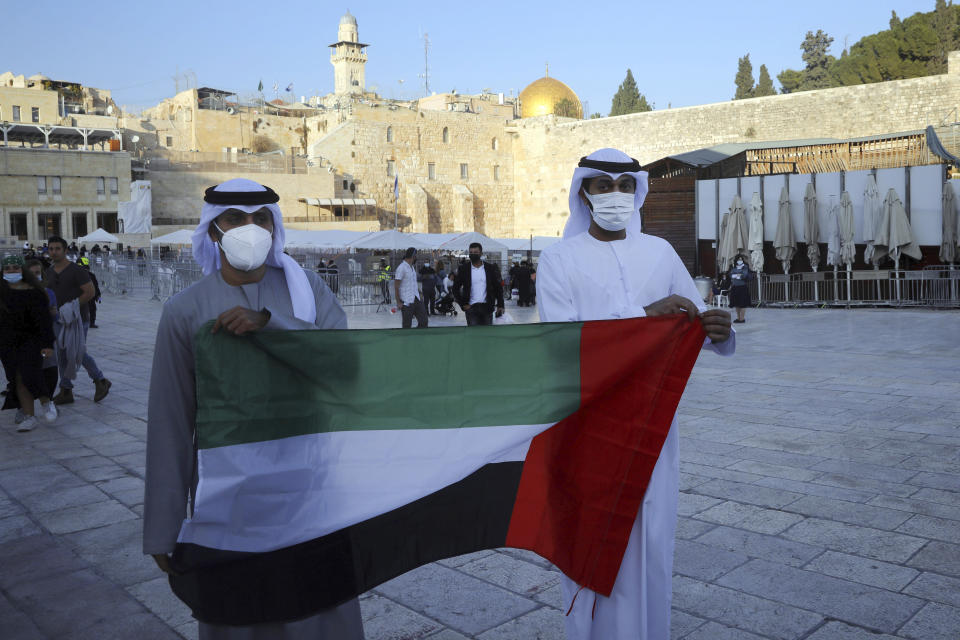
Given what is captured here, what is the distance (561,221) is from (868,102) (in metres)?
18.6

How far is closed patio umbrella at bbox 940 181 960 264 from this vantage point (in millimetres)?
16281

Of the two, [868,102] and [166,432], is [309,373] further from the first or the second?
[868,102]

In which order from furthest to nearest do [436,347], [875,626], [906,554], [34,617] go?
[906,554], [34,617], [875,626], [436,347]

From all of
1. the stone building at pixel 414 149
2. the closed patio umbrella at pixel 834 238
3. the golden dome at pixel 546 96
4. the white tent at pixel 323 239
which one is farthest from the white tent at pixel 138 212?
the closed patio umbrella at pixel 834 238

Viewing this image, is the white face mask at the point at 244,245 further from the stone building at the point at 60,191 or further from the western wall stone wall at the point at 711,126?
the stone building at the point at 60,191

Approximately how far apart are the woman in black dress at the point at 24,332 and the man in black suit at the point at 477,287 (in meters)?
4.45

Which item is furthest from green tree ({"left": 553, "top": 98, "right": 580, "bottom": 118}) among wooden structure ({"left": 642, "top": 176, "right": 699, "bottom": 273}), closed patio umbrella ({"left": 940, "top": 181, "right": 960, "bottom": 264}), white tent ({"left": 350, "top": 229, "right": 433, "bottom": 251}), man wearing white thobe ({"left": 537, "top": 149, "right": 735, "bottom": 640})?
man wearing white thobe ({"left": 537, "top": 149, "right": 735, "bottom": 640})

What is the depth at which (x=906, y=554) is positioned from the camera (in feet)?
12.1

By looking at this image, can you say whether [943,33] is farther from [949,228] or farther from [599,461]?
[599,461]

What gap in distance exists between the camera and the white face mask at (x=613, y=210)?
9.36 ft

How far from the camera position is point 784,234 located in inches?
708

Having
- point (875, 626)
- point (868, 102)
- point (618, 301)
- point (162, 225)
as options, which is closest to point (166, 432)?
point (618, 301)

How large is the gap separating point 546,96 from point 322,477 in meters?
61.0

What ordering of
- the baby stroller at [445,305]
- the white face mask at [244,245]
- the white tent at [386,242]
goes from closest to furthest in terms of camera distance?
the white face mask at [244,245] < the baby stroller at [445,305] < the white tent at [386,242]
